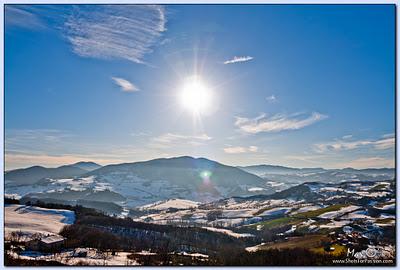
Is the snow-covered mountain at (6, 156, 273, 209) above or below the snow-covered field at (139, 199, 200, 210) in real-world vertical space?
above

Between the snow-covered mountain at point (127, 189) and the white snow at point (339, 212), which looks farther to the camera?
the snow-covered mountain at point (127, 189)

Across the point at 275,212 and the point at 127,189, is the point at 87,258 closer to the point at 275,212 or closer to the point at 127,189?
the point at 275,212

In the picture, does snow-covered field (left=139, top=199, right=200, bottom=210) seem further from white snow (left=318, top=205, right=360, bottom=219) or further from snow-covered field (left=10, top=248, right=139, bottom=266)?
snow-covered field (left=10, top=248, right=139, bottom=266)

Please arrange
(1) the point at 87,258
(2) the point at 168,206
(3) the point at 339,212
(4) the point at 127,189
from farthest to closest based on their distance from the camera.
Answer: (4) the point at 127,189 → (2) the point at 168,206 → (3) the point at 339,212 → (1) the point at 87,258

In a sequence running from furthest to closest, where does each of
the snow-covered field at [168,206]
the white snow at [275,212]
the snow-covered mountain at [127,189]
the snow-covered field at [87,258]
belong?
the snow-covered mountain at [127,189]
the snow-covered field at [168,206]
the white snow at [275,212]
the snow-covered field at [87,258]

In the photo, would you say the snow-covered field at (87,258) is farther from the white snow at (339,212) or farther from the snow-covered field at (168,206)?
the snow-covered field at (168,206)

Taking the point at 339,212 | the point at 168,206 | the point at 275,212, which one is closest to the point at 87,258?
the point at 339,212

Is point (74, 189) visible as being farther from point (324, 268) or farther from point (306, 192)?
point (324, 268)

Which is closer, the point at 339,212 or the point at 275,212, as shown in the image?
the point at 339,212

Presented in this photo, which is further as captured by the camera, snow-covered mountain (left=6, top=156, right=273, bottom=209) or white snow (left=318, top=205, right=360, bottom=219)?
snow-covered mountain (left=6, top=156, right=273, bottom=209)

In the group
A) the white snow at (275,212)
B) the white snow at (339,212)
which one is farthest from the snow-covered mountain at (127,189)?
the white snow at (339,212)

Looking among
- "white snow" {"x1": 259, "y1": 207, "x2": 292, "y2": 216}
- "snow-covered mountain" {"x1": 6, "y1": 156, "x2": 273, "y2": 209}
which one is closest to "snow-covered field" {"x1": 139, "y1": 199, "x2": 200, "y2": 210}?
"snow-covered mountain" {"x1": 6, "y1": 156, "x2": 273, "y2": 209}

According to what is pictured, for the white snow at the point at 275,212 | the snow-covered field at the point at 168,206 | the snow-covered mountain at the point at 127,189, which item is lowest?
the white snow at the point at 275,212
